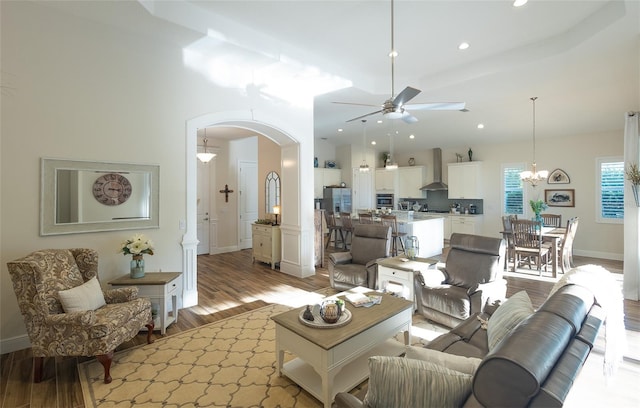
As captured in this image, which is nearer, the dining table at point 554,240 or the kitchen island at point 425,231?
the dining table at point 554,240

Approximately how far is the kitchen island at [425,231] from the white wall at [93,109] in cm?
454

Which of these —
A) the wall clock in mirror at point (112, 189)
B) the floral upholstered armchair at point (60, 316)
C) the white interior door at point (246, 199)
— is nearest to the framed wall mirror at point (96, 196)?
the wall clock in mirror at point (112, 189)

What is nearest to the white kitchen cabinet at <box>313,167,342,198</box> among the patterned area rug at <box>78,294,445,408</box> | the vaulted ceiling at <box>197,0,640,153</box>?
the vaulted ceiling at <box>197,0,640,153</box>

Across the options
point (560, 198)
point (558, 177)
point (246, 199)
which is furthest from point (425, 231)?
point (246, 199)

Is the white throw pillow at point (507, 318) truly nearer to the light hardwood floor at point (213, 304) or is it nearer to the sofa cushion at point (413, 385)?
the sofa cushion at point (413, 385)

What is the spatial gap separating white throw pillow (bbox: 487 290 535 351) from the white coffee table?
813mm

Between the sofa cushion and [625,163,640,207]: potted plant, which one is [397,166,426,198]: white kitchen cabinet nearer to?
[625,163,640,207]: potted plant

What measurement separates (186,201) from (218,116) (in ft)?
4.22

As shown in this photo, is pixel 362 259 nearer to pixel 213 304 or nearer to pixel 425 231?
pixel 213 304

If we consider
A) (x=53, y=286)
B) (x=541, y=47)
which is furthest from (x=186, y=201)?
(x=541, y=47)

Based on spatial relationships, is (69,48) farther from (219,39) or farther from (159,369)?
(159,369)

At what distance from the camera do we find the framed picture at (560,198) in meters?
7.29

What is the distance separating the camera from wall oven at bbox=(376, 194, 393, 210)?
1050 cm

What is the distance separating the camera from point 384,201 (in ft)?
35.1
